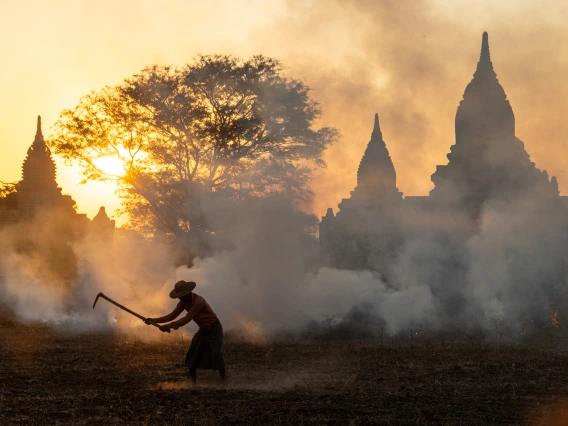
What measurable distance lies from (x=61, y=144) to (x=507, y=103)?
3859cm

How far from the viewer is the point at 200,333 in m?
15.2

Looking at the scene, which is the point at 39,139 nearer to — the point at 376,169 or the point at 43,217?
the point at 43,217

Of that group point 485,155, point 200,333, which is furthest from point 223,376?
point 485,155

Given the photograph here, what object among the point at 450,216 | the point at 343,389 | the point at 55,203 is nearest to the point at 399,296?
the point at 343,389

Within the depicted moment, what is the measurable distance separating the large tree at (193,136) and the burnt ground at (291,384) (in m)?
12.2

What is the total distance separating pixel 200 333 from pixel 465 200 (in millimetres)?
41190

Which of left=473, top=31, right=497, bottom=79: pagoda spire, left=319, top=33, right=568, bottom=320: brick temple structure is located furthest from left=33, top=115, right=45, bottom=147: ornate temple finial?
left=473, top=31, right=497, bottom=79: pagoda spire

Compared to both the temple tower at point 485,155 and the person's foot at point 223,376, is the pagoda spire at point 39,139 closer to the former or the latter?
the temple tower at point 485,155

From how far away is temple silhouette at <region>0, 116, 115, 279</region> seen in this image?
60969 millimetres

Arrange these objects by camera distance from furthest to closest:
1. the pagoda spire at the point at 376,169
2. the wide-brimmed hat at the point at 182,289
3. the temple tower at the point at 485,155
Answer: the pagoda spire at the point at 376,169 < the temple tower at the point at 485,155 < the wide-brimmed hat at the point at 182,289

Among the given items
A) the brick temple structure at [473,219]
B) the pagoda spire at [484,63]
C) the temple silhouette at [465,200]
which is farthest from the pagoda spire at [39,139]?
the pagoda spire at [484,63]

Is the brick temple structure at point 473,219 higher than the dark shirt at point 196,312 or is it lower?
higher

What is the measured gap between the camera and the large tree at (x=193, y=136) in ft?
108

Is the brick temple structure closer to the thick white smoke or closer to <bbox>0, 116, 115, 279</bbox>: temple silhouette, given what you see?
the thick white smoke
